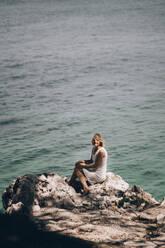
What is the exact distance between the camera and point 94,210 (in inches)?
388

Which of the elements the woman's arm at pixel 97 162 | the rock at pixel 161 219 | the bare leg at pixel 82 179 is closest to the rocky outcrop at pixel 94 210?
the rock at pixel 161 219

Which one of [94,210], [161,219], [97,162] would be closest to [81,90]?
[97,162]

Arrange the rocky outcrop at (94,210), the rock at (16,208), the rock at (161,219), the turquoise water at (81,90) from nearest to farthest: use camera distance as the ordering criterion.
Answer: the rocky outcrop at (94,210), the rock at (161,219), the rock at (16,208), the turquoise water at (81,90)

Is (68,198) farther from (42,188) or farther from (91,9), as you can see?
(91,9)

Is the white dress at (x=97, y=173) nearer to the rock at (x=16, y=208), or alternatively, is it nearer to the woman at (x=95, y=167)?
the woman at (x=95, y=167)

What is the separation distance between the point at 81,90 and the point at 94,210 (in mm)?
31255

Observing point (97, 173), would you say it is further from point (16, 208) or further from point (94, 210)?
point (16, 208)

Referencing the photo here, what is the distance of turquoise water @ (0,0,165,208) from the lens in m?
19.9

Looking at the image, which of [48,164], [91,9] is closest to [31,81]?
[48,164]

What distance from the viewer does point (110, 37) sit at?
68.7 metres

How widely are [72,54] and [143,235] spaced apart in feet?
169

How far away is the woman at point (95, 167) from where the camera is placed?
10.5 m

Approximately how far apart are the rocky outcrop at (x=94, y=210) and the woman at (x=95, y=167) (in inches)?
9.5

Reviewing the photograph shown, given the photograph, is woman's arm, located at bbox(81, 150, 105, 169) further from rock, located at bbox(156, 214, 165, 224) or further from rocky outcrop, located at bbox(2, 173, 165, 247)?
rock, located at bbox(156, 214, 165, 224)
